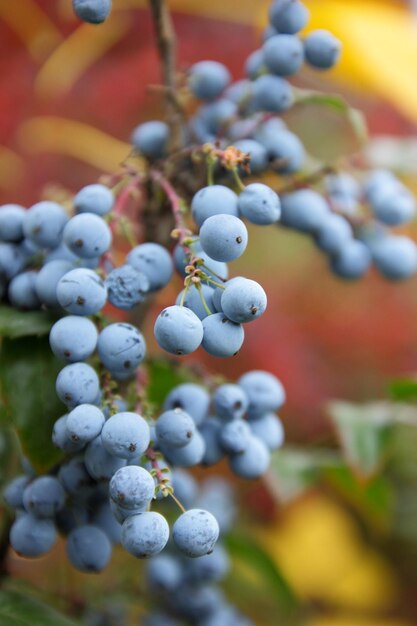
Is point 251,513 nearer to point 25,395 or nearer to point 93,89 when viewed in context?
point 93,89

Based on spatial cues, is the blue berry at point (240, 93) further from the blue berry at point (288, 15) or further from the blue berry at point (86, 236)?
the blue berry at point (86, 236)

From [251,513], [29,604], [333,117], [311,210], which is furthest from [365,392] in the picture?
[29,604]

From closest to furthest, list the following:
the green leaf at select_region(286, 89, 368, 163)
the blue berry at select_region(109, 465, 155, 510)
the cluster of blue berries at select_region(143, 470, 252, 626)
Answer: the blue berry at select_region(109, 465, 155, 510)
the cluster of blue berries at select_region(143, 470, 252, 626)
the green leaf at select_region(286, 89, 368, 163)

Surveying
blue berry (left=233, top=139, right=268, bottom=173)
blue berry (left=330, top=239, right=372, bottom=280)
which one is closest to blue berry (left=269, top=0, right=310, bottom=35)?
blue berry (left=233, top=139, right=268, bottom=173)

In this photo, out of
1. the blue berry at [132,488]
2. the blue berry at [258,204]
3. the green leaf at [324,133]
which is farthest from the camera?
the green leaf at [324,133]

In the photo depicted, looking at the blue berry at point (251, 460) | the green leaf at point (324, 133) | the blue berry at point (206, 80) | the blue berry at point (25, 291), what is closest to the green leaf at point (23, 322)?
the blue berry at point (25, 291)

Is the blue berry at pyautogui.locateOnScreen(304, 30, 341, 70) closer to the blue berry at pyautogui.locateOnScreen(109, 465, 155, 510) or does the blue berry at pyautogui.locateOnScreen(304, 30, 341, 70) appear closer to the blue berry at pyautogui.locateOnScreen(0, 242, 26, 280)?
the blue berry at pyautogui.locateOnScreen(0, 242, 26, 280)

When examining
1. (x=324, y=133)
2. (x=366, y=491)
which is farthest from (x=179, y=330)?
(x=324, y=133)
